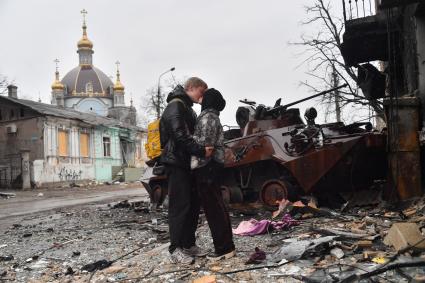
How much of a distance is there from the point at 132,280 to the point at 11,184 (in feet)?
86.1

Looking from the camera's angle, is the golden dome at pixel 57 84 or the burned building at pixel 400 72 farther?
the golden dome at pixel 57 84

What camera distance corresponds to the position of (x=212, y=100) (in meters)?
4.96

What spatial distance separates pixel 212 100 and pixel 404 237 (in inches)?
87.0

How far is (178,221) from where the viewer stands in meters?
4.88

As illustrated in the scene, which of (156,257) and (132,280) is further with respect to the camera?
(156,257)

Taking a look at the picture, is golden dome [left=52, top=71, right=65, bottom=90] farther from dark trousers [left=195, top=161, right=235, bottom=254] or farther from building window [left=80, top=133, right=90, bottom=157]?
dark trousers [left=195, top=161, right=235, bottom=254]

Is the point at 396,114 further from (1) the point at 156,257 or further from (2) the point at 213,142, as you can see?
(1) the point at 156,257

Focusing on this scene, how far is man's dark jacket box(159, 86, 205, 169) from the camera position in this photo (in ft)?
15.6

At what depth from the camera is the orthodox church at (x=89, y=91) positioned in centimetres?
5891

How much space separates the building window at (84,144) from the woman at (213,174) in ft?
Answer: 97.8

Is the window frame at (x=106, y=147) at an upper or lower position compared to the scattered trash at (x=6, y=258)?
upper

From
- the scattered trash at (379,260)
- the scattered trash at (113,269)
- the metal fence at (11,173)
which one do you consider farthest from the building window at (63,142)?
the scattered trash at (379,260)

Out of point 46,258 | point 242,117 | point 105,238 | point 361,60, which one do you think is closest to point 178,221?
point 46,258

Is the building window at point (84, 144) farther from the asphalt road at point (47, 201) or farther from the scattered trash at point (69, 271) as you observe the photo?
the scattered trash at point (69, 271)
